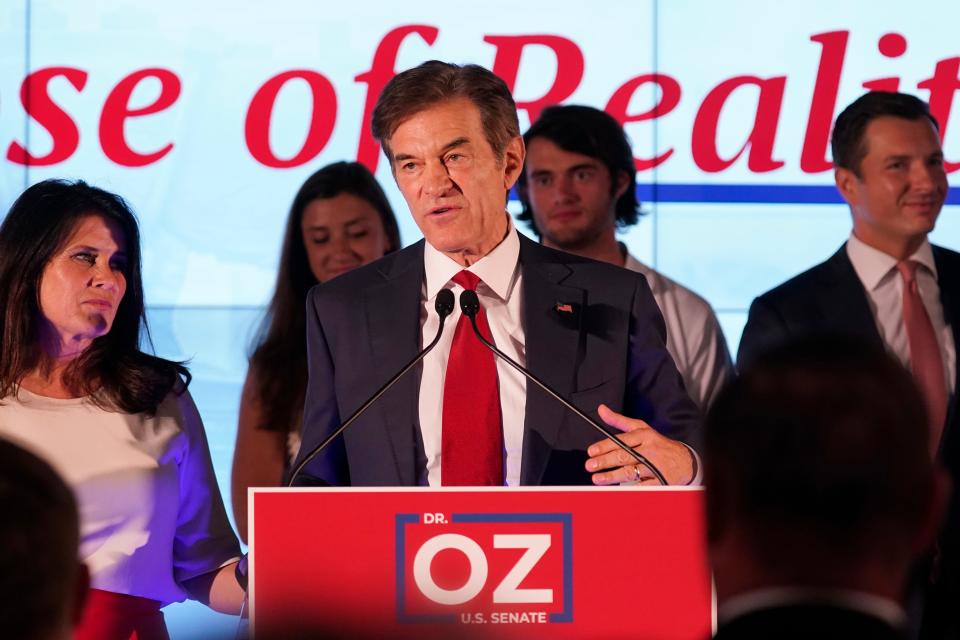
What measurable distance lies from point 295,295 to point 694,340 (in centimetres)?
105

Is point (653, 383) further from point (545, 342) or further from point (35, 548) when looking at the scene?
point (35, 548)

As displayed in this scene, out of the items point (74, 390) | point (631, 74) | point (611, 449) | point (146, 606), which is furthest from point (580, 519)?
point (631, 74)

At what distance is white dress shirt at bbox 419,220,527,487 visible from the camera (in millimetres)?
2221

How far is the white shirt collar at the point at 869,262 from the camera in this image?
10.5 feet

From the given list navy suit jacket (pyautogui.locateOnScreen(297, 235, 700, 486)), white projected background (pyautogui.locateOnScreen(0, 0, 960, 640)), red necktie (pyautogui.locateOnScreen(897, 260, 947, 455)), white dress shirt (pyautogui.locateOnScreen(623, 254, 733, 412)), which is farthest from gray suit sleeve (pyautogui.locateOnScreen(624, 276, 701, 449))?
white projected background (pyautogui.locateOnScreen(0, 0, 960, 640))

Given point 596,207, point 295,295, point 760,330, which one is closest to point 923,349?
point 760,330

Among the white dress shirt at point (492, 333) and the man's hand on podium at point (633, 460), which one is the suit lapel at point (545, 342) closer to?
the white dress shirt at point (492, 333)

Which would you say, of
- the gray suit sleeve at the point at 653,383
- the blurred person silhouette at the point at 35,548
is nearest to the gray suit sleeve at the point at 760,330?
the gray suit sleeve at the point at 653,383

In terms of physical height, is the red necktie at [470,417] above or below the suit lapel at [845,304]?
below

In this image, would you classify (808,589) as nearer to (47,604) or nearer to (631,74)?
(47,604)

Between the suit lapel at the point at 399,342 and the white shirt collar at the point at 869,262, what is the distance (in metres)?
1.27

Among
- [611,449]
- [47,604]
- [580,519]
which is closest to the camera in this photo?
[47,604]

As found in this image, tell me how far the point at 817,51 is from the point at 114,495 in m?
3.13

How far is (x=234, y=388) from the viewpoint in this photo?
4.90 m
